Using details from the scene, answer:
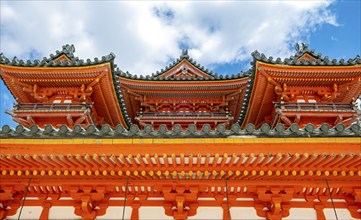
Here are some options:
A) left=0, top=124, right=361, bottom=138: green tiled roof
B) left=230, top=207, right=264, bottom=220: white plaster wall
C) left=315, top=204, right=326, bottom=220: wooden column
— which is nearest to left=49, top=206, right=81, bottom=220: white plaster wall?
left=0, top=124, right=361, bottom=138: green tiled roof

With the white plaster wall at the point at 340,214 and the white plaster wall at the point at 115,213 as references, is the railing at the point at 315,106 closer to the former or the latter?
the white plaster wall at the point at 340,214

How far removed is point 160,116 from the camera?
51.5 ft

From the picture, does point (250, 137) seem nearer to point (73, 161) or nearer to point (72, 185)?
point (73, 161)

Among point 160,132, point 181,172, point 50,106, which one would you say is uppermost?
point 50,106

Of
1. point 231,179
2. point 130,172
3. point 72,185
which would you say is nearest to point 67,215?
point 72,185

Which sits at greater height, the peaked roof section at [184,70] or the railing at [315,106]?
the peaked roof section at [184,70]

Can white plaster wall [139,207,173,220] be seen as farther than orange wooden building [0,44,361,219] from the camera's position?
Yes

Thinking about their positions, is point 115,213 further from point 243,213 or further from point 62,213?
point 243,213

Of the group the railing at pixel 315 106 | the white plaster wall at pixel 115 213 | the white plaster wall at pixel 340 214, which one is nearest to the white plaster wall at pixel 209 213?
the white plaster wall at pixel 115 213

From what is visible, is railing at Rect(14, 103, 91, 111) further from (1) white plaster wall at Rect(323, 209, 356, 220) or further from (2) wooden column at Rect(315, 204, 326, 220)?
(1) white plaster wall at Rect(323, 209, 356, 220)

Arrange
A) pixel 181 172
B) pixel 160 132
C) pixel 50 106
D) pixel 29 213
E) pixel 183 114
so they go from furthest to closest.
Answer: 1. pixel 183 114
2. pixel 50 106
3. pixel 29 213
4. pixel 181 172
5. pixel 160 132

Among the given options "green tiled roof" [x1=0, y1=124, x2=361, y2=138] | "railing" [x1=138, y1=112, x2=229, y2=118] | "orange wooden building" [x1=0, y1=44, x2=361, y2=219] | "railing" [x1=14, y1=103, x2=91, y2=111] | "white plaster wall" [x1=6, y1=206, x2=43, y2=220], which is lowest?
"white plaster wall" [x1=6, y1=206, x2=43, y2=220]

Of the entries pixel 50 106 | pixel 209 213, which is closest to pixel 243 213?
pixel 209 213

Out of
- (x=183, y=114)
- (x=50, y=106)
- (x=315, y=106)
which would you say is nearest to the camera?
(x=315, y=106)
